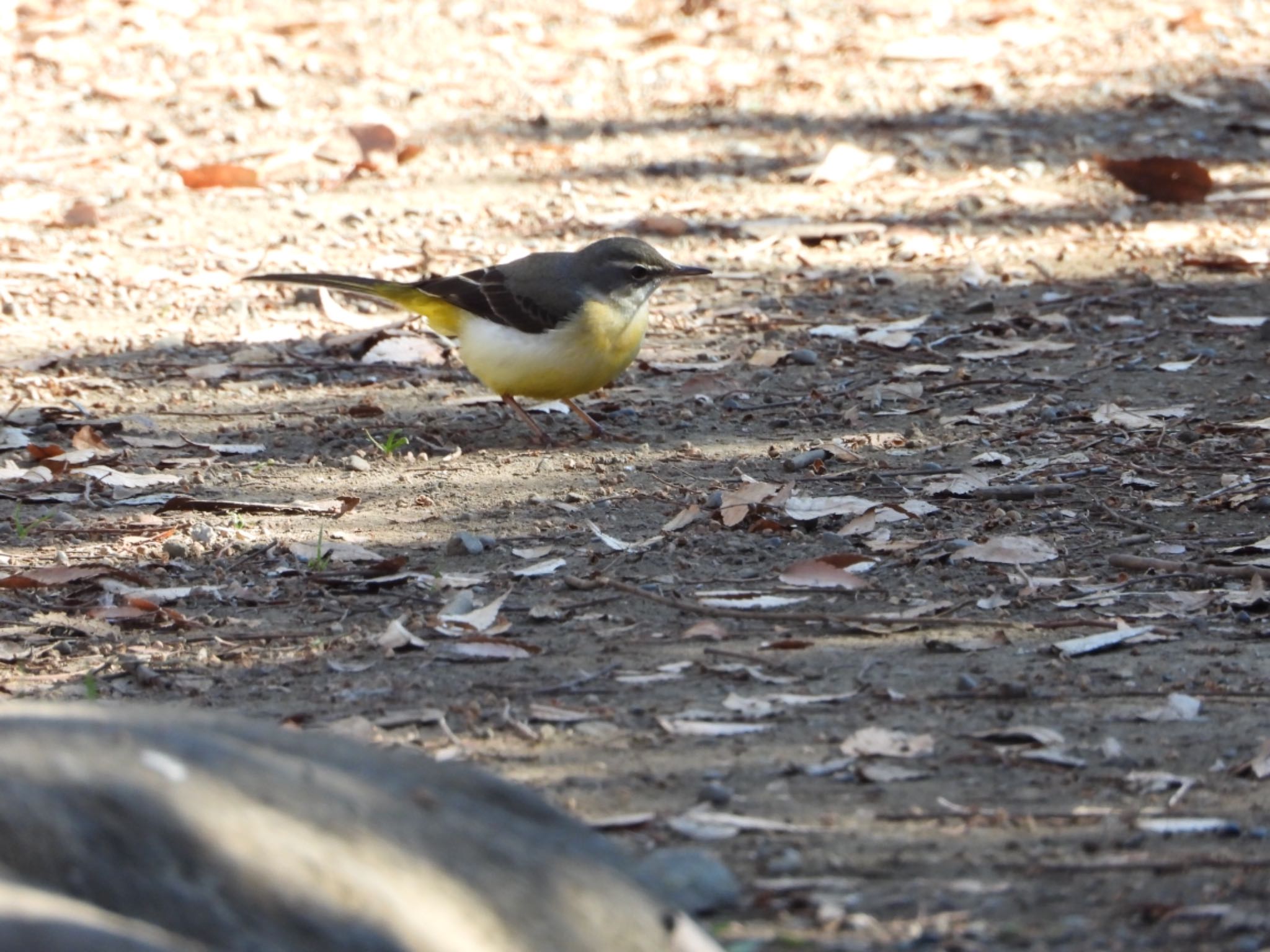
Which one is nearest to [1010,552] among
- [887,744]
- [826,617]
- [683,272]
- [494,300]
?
[826,617]

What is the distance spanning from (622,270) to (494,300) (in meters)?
0.56

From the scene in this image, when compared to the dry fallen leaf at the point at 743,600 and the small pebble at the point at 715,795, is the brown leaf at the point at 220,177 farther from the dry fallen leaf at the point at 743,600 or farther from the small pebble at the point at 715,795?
the small pebble at the point at 715,795

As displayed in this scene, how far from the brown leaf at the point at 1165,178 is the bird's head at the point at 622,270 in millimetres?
3950

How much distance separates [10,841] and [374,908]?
1.98 ft

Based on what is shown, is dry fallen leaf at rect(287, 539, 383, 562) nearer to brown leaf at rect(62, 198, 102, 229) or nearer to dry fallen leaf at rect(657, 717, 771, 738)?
dry fallen leaf at rect(657, 717, 771, 738)

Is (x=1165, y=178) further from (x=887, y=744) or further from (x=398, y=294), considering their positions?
(x=887, y=744)

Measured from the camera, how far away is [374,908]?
278 centimetres

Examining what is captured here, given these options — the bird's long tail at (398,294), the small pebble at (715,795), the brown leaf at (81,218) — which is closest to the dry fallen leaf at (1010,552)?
the small pebble at (715,795)

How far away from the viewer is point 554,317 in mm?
7074

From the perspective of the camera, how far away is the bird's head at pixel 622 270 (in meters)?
7.16

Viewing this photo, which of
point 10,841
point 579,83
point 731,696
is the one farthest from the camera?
point 579,83

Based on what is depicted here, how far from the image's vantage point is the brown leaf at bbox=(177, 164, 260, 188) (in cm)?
1047

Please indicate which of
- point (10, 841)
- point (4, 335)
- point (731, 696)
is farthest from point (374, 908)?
point (4, 335)

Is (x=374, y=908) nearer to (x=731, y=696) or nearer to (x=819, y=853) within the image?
(x=819, y=853)
